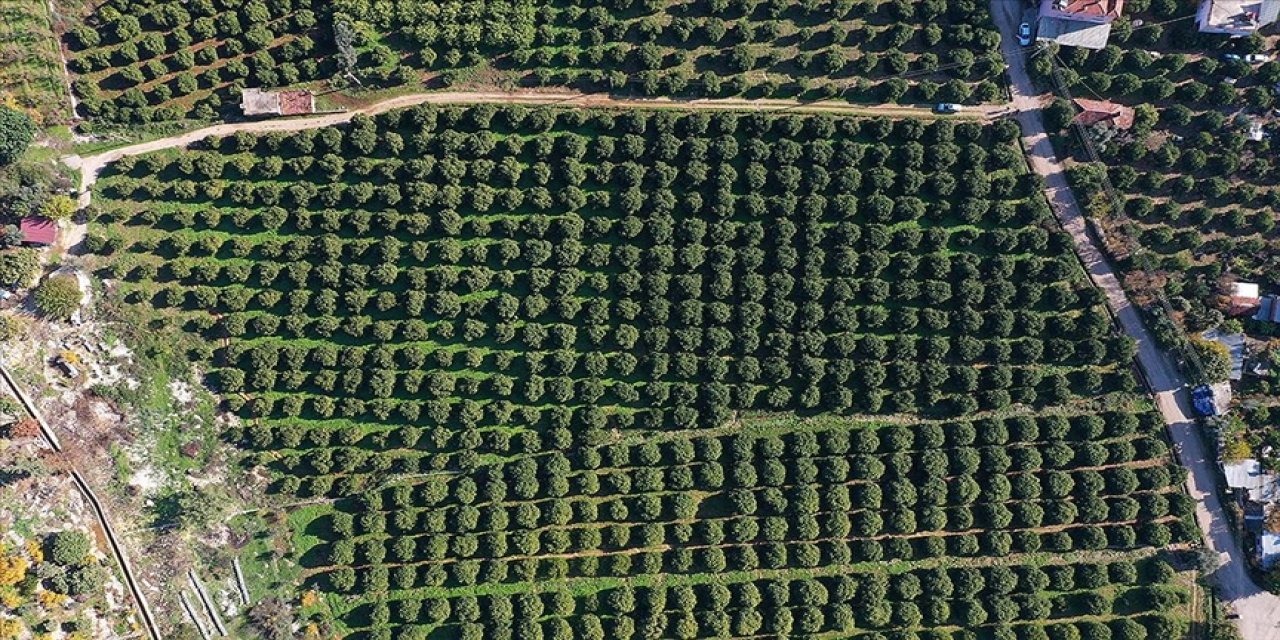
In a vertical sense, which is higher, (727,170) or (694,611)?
(727,170)

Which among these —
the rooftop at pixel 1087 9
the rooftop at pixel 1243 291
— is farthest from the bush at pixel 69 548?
the rooftop at pixel 1243 291

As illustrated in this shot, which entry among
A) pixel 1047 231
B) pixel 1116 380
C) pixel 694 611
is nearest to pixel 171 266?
pixel 694 611

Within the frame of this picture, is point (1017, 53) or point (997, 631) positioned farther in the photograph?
point (1017, 53)

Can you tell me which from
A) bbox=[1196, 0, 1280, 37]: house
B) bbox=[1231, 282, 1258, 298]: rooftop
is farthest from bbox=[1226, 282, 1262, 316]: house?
bbox=[1196, 0, 1280, 37]: house

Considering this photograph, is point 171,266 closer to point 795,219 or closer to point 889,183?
point 795,219

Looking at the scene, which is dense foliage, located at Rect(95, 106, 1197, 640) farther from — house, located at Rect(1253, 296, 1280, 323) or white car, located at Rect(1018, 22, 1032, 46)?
house, located at Rect(1253, 296, 1280, 323)

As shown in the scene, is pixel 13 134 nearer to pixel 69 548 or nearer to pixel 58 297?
pixel 58 297

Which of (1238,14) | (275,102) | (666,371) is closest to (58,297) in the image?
(275,102)
